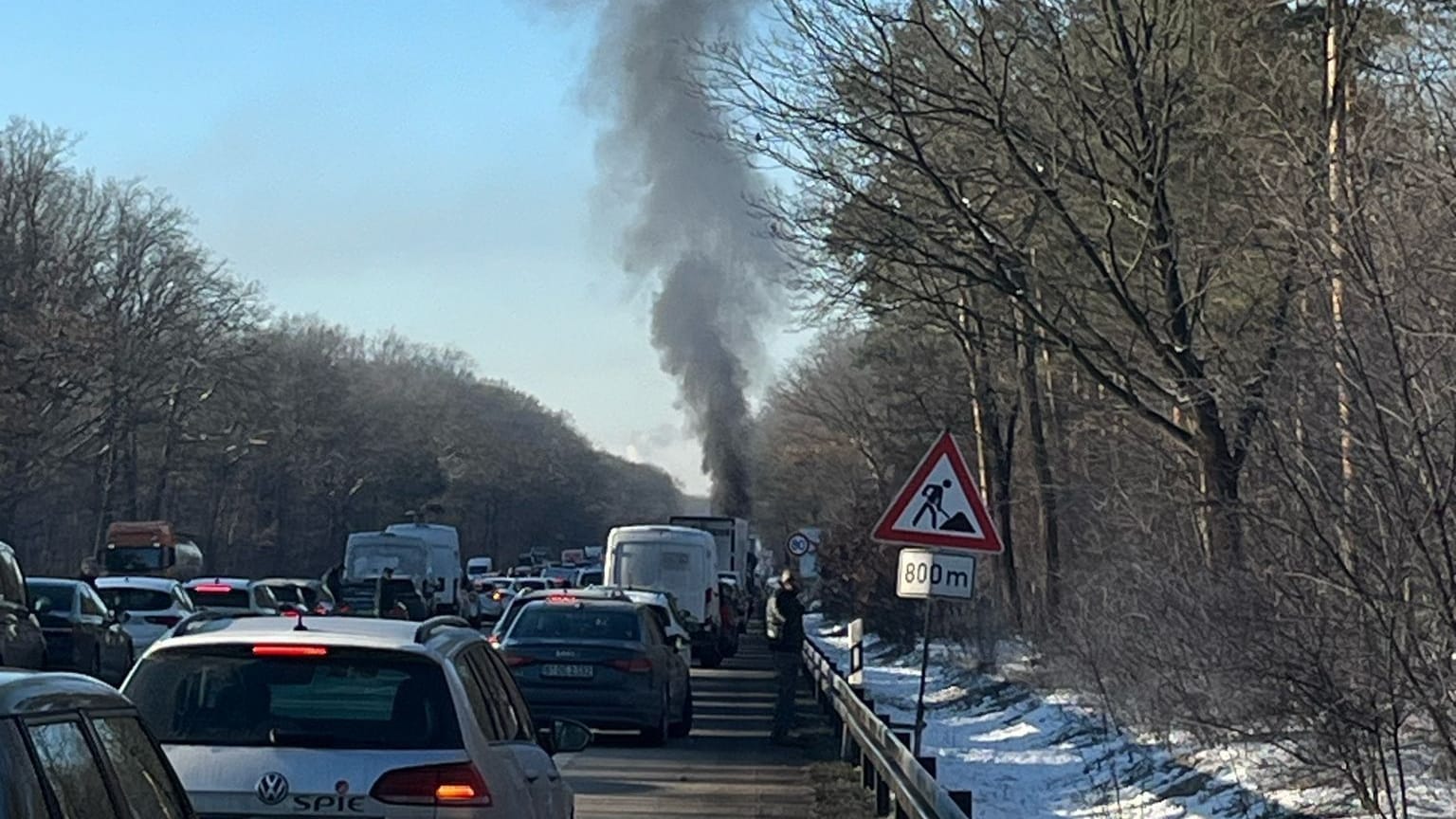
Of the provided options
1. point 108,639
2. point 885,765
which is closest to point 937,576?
point 885,765

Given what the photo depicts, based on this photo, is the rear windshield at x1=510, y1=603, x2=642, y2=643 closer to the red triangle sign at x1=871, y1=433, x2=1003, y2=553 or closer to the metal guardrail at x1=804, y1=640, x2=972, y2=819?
the metal guardrail at x1=804, y1=640, x2=972, y2=819

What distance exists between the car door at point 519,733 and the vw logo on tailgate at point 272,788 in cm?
127

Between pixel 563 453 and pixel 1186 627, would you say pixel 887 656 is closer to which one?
pixel 1186 627

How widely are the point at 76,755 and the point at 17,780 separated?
1.81 feet

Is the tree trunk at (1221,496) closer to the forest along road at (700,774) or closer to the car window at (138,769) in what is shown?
the forest along road at (700,774)

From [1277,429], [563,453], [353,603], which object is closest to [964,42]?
[1277,429]

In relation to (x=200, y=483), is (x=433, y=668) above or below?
below

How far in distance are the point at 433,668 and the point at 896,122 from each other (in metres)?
13.4

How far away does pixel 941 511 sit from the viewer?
1562 centimetres

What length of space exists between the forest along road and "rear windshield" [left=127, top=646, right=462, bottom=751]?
7.22 metres

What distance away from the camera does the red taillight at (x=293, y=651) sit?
7.82 meters

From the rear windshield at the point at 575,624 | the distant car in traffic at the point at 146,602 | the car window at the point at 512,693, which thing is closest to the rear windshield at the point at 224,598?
the distant car in traffic at the point at 146,602

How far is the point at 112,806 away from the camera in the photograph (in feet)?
15.9

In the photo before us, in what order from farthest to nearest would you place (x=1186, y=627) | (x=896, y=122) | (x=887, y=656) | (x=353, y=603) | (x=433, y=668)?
(x=353, y=603), (x=887, y=656), (x=896, y=122), (x=1186, y=627), (x=433, y=668)
